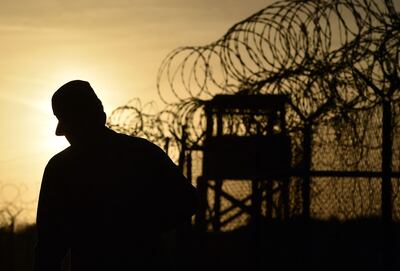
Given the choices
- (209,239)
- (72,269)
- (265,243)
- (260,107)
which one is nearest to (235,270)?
(265,243)

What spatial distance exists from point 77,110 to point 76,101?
0.04 meters

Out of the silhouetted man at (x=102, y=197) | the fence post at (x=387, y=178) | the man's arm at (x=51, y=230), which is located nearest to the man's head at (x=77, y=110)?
the silhouetted man at (x=102, y=197)

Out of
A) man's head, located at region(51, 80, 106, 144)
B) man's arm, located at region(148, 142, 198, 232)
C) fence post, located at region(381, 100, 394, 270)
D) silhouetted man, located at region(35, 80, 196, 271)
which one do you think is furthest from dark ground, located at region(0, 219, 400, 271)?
man's head, located at region(51, 80, 106, 144)

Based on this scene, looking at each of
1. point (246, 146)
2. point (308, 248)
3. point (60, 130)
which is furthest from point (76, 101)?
point (246, 146)

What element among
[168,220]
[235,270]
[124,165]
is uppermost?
[124,165]

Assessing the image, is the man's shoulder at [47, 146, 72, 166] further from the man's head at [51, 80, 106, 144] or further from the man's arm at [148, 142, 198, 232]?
the man's arm at [148, 142, 198, 232]

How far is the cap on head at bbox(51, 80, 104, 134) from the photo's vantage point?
3.79 meters

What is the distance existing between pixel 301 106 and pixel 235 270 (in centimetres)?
196

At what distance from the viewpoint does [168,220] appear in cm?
374

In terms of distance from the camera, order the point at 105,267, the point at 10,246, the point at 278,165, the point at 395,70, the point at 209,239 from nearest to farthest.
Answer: the point at 105,267, the point at 395,70, the point at 10,246, the point at 278,165, the point at 209,239

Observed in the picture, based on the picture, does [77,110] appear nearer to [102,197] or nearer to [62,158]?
[62,158]

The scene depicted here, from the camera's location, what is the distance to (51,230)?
3770 millimetres

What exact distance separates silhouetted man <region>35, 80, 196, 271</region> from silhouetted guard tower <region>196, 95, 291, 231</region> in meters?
2.68

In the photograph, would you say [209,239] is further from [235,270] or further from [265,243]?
[265,243]
